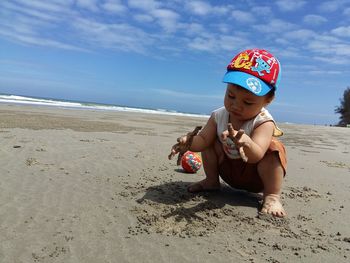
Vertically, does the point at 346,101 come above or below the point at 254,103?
above

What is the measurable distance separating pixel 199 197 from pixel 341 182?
8.13 ft

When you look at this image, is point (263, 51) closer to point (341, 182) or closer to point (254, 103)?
point (254, 103)

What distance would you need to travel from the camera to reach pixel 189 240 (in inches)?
104

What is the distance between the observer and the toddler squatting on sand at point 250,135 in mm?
3209

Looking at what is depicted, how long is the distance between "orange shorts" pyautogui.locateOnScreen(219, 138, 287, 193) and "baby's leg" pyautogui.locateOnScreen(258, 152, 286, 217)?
5cm

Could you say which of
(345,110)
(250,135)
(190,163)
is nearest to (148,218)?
(250,135)

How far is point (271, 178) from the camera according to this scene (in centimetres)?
349

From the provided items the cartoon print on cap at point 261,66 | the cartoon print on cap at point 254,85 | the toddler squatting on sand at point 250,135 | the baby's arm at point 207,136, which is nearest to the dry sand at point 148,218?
the toddler squatting on sand at point 250,135

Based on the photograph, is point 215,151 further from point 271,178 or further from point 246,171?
point 271,178

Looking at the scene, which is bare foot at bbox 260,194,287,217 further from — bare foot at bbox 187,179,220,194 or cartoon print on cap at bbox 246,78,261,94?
cartoon print on cap at bbox 246,78,261,94

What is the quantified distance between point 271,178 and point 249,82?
920mm

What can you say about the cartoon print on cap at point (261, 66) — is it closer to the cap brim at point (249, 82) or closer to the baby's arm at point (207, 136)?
the cap brim at point (249, 82)

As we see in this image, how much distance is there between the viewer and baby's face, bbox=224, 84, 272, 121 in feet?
10.7

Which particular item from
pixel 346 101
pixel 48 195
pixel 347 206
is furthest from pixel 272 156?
pixel 346 101
